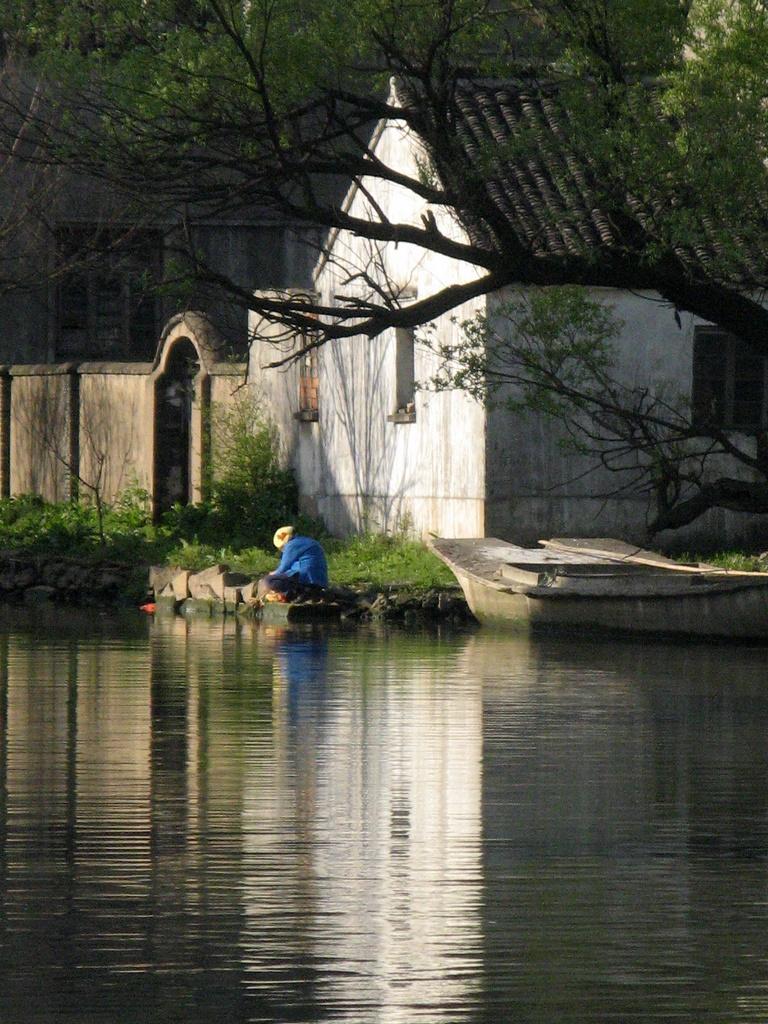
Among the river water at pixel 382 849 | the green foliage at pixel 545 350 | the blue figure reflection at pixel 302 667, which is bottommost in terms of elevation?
the river water at pixel 382 849

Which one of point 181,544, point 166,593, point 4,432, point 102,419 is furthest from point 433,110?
point 4,432

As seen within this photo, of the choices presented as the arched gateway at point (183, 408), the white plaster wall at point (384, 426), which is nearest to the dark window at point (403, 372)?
the white plaster wall at point (384, 426)

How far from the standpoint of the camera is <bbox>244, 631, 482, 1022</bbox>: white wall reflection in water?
22.5 feet

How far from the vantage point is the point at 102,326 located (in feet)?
128

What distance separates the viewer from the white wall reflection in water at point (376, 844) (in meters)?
6.86

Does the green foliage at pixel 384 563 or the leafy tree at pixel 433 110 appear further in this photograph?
the green foliage at pixel 384 563

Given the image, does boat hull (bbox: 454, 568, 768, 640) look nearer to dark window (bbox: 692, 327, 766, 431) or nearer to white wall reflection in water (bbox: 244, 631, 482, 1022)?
white wall reflection in water (bbox: 244, 631, 482, 1022)

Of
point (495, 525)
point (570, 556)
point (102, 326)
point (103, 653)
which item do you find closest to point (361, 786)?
point (103, 653)

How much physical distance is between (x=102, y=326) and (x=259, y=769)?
1103 inches

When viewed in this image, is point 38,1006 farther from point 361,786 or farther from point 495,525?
point 495,525

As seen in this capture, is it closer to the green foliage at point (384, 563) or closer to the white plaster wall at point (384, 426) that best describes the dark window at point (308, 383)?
the white plaster wall at point (384, 426)

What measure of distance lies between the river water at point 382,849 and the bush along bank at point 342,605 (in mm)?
7289

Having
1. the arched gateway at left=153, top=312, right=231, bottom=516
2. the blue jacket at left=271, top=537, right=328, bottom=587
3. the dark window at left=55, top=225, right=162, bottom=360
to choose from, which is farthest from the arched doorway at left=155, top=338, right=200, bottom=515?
the blue jacket at left=271, top=537, right=328, bottom=587

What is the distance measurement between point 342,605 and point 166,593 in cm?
289
